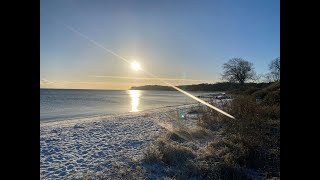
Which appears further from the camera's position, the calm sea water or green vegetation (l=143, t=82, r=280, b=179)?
the calm sea water

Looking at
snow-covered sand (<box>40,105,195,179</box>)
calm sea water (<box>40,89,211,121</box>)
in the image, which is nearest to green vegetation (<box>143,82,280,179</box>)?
snow-covered sand (<box>40,105,195,179</box>)

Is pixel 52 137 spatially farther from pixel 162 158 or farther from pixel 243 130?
pixel 243 130

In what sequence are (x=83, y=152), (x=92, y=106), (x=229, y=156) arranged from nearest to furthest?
(x=229, y=156)
(x=83, y=152)
(x=92, y=106)

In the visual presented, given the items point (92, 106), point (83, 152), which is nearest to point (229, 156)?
point (83, 152)

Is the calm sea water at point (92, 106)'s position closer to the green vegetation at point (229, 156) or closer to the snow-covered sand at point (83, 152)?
the snow-covered sand at point (83, 152)

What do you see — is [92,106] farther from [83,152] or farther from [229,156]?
[229,156]

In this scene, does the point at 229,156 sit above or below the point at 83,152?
above

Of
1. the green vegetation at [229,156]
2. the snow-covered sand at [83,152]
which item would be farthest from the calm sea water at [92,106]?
the green vegetation at [229,156]

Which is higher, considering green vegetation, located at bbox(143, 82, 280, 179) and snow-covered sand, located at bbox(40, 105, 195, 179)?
green vegetation, located at bbox(143, 82, 280, 179)

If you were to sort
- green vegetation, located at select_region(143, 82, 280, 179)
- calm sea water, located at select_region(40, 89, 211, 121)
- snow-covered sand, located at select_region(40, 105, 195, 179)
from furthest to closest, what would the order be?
calm sea water, located at select_region(40, 89, 211, 121), snow-covered sand, located at select_region(40, 105, 195, 179), green vegetation, located at select_region(143, 82, 280, 179)

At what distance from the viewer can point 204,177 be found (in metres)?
5.62

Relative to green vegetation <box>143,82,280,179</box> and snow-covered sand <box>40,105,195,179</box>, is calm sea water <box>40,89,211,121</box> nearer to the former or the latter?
snow-covered sand <box>40,105,195,179</box>
